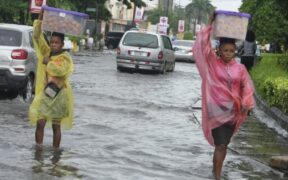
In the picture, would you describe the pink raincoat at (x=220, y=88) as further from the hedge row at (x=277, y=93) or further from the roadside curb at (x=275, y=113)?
the hedge row at (x=277, y=93)

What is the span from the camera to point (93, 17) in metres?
65.0

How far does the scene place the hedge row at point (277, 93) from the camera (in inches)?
512

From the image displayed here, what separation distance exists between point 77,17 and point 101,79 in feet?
43.0

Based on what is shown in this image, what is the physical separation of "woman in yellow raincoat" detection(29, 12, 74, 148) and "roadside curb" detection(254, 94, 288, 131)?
4786mm

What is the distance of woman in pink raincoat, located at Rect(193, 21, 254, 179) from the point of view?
24.3ft

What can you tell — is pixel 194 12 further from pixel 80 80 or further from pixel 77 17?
pixel 77 17

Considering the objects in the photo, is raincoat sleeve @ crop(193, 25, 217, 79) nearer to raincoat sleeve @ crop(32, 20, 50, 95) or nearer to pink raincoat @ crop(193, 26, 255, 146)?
pink raincoat @ crop(193, 26, 255, 146)

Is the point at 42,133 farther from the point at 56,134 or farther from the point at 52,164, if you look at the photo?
the point at 52,164

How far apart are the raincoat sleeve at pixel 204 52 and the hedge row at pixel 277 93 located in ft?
18.5

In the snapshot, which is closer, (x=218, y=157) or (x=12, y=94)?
(x=218, y=157)

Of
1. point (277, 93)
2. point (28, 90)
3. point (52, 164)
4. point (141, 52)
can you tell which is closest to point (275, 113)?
point (277, 93)

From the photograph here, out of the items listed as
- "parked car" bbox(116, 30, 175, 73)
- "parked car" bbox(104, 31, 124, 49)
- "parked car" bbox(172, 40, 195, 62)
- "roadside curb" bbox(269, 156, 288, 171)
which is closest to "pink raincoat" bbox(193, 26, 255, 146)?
"roadside curb" bbox(269, 156, 288, 171)

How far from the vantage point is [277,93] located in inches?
541

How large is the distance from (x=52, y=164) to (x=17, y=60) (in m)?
6.61
